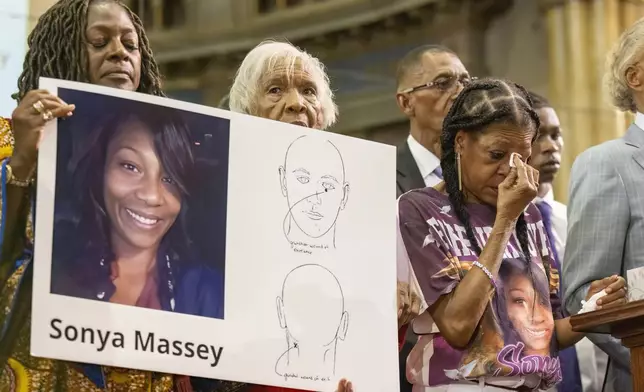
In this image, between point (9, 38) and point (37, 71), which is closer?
point (37, 71)

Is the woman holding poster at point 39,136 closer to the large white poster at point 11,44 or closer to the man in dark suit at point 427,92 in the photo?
the large white poster at point 11,44

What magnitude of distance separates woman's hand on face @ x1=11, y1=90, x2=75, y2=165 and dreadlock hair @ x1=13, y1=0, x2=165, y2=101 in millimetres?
264

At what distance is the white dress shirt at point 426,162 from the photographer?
4148 mm

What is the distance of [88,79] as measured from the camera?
2688mm

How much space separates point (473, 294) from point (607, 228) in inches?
21.1

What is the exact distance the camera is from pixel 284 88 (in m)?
3.10

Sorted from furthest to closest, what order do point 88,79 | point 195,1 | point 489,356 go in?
1. point 195,1
2. point 489,356
3. point 88,79

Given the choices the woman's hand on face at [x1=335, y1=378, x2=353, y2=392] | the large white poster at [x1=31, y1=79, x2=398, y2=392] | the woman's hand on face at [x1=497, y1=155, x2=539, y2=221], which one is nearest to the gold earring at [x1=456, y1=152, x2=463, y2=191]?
the woman's hand on face at [x1=497, y1=155, x2=539, y2=221]

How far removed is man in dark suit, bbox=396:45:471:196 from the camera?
4.37 m

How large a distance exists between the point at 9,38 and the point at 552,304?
1.96m

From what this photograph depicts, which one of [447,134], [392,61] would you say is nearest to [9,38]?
[447,134]

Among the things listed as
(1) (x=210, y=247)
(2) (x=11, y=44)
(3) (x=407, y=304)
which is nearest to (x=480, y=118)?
(3) (x=407, y=304)

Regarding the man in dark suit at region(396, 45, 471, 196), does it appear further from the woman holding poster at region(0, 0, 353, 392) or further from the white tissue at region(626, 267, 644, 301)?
the woman holding poster at region(0, 0, 353, 392)

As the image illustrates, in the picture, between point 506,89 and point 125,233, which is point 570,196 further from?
point 125,233
